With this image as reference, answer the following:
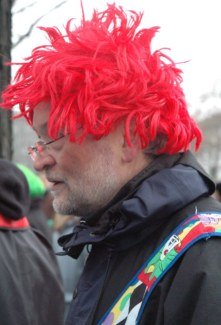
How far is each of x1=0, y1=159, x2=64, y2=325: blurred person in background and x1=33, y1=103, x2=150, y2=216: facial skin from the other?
0.51 metres

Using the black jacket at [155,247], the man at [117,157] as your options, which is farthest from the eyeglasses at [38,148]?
the black jacket at [155,247]

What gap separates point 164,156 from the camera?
5.89 ft

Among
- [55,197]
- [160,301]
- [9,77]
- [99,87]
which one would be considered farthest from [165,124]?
[9,77]

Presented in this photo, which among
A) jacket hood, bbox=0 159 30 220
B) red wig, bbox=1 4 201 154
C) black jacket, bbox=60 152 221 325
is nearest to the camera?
black jacket, bbox=60 152 221 325

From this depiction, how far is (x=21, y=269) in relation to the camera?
2266mm

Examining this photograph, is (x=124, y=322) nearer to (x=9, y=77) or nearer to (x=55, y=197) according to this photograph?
(x=55, y=197)

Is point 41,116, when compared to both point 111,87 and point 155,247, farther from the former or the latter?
point 155,247

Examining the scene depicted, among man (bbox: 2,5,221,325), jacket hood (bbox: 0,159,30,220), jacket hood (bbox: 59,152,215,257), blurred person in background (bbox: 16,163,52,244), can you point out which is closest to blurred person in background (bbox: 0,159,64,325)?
jacket hood (bbox: 0,159,30,220)

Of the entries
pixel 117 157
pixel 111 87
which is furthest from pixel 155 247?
pixel 111 87

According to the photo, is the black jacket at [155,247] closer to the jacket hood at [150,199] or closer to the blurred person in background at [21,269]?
the jacket hood at [150,199]

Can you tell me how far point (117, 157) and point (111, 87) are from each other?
0.79ft

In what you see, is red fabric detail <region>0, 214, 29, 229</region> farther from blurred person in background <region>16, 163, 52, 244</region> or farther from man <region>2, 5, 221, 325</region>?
blurred person in background <region>16, 163, 52, 244</region>

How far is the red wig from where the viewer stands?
1769mm

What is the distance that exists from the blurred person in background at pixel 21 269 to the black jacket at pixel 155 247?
0.40 metres
